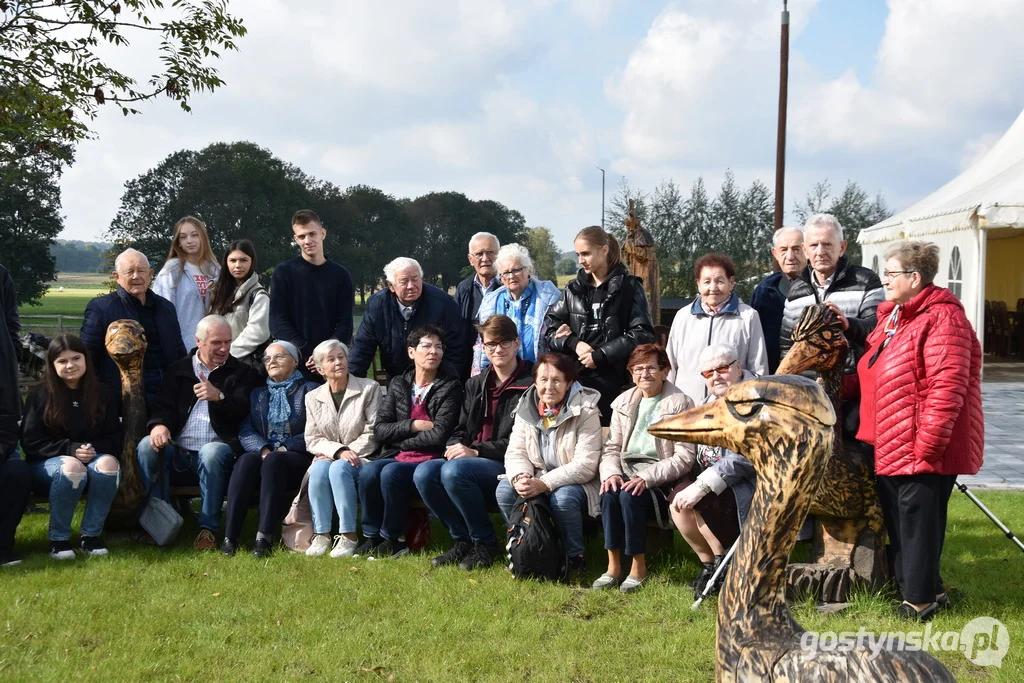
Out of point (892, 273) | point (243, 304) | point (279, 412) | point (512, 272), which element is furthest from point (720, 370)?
point (243, 304)

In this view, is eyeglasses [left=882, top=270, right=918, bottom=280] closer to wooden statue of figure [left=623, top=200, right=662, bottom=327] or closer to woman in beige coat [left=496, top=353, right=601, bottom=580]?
woman in beige coat [left=496, top=353, right=601, bottom=580]

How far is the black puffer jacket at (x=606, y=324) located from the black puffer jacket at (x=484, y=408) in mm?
310

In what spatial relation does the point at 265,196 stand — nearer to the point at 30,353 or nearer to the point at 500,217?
the point at 500,217

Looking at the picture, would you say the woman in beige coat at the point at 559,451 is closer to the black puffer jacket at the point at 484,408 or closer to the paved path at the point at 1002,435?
the black puffer jacket at the point at 484,408

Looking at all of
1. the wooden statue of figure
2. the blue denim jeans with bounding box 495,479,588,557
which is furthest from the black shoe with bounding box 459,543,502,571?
the wooden statue of figure

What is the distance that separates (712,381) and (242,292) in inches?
140

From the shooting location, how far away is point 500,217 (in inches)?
1841

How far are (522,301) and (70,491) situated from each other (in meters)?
3.16

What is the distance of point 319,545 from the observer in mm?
5863

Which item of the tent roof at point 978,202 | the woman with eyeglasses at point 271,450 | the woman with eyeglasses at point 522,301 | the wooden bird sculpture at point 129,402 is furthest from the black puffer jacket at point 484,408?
the tent roof at point 978,202

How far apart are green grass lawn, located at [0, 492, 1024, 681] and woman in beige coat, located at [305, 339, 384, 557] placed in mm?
261

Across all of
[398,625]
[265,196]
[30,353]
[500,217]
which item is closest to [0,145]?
[30,353]

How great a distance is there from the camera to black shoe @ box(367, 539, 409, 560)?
5738 millimetres

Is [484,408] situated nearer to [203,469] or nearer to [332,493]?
[332,493]
